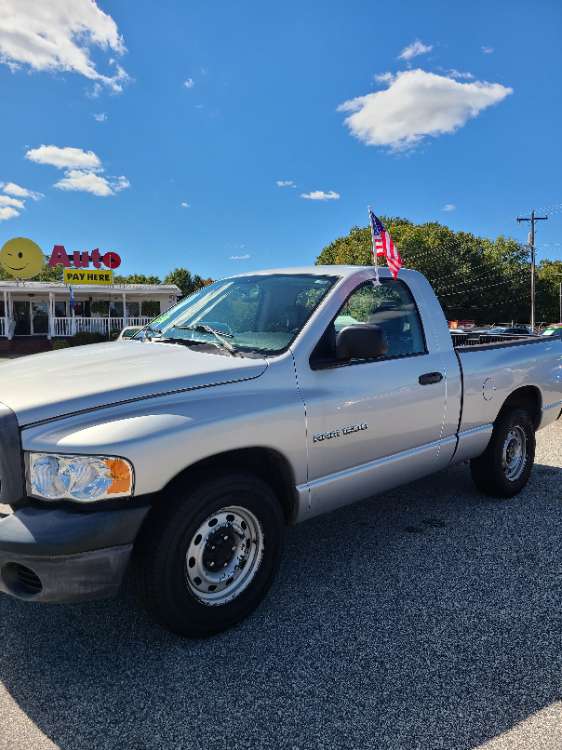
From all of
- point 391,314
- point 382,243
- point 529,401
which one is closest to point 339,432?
point 391,314

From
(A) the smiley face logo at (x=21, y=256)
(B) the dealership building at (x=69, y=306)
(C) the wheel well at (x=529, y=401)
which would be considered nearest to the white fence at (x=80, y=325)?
(B) the dealership building at (x=69, y=306)

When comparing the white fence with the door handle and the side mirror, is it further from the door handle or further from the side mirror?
the side mirror

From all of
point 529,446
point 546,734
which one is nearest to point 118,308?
point 529,446

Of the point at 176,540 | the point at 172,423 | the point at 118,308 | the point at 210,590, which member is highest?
the point at 118,308

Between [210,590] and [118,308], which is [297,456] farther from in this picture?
[118,308]

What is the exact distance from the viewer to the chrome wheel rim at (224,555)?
264 cm

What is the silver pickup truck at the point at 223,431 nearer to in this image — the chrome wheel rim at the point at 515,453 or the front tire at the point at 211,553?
the front tire at the point at 211,553

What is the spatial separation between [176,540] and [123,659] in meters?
0.65

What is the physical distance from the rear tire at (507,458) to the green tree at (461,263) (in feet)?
169

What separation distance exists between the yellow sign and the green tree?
1237 inches

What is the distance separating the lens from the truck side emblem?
3020mm

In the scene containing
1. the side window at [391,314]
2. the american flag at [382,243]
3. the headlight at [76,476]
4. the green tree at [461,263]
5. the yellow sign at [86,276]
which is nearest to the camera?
the headlight at [76,476]

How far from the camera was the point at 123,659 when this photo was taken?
2.57m

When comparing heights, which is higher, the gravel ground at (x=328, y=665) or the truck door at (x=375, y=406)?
the truck door at (x=375, y=406)
